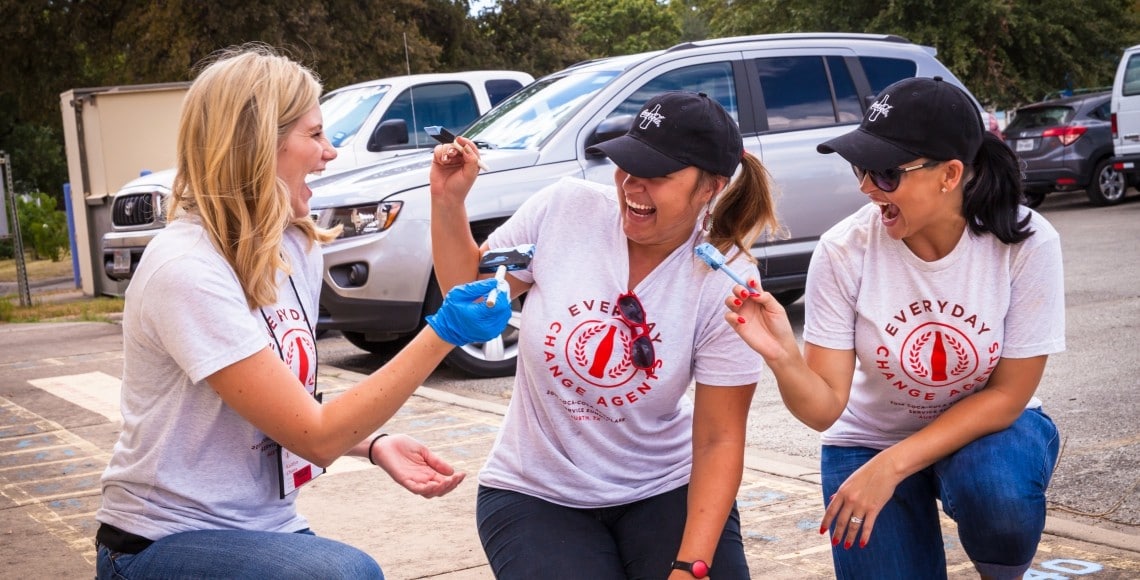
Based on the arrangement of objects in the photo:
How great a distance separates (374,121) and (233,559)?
25.7 feet

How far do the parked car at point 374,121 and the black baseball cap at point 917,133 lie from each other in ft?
20.9

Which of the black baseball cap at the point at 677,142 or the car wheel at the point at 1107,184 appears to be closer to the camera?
the black baseball cap at the point at 677,142

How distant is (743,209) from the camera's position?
10.0ft

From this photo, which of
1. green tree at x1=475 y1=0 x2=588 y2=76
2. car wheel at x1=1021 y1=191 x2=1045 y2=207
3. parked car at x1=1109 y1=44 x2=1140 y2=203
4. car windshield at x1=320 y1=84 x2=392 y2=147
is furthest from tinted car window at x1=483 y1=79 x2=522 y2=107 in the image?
green tree at x1=475 y1=0 x2=588 y2=76

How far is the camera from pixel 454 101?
36.0 feet

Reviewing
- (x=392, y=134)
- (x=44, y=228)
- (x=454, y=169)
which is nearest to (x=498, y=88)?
(x=392, y=134)

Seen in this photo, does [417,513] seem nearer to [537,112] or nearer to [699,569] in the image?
[699,569]

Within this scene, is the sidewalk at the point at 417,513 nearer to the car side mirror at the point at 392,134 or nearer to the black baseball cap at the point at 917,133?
the black baseball cap at the point at 917,133

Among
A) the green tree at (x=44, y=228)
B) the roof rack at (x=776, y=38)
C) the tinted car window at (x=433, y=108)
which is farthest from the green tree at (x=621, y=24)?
the roof rack at (x=776, y=38)

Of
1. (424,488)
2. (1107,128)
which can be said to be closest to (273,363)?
(424,488)

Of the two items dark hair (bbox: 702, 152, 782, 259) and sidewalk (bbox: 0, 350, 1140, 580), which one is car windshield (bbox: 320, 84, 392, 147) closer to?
sidewalk (bbox: 0, 350, 1140, 580)

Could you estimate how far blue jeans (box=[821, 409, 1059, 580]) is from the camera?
3.04 m

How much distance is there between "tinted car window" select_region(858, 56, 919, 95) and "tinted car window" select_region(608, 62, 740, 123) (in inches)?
47.0

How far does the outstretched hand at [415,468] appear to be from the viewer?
2871 mm
